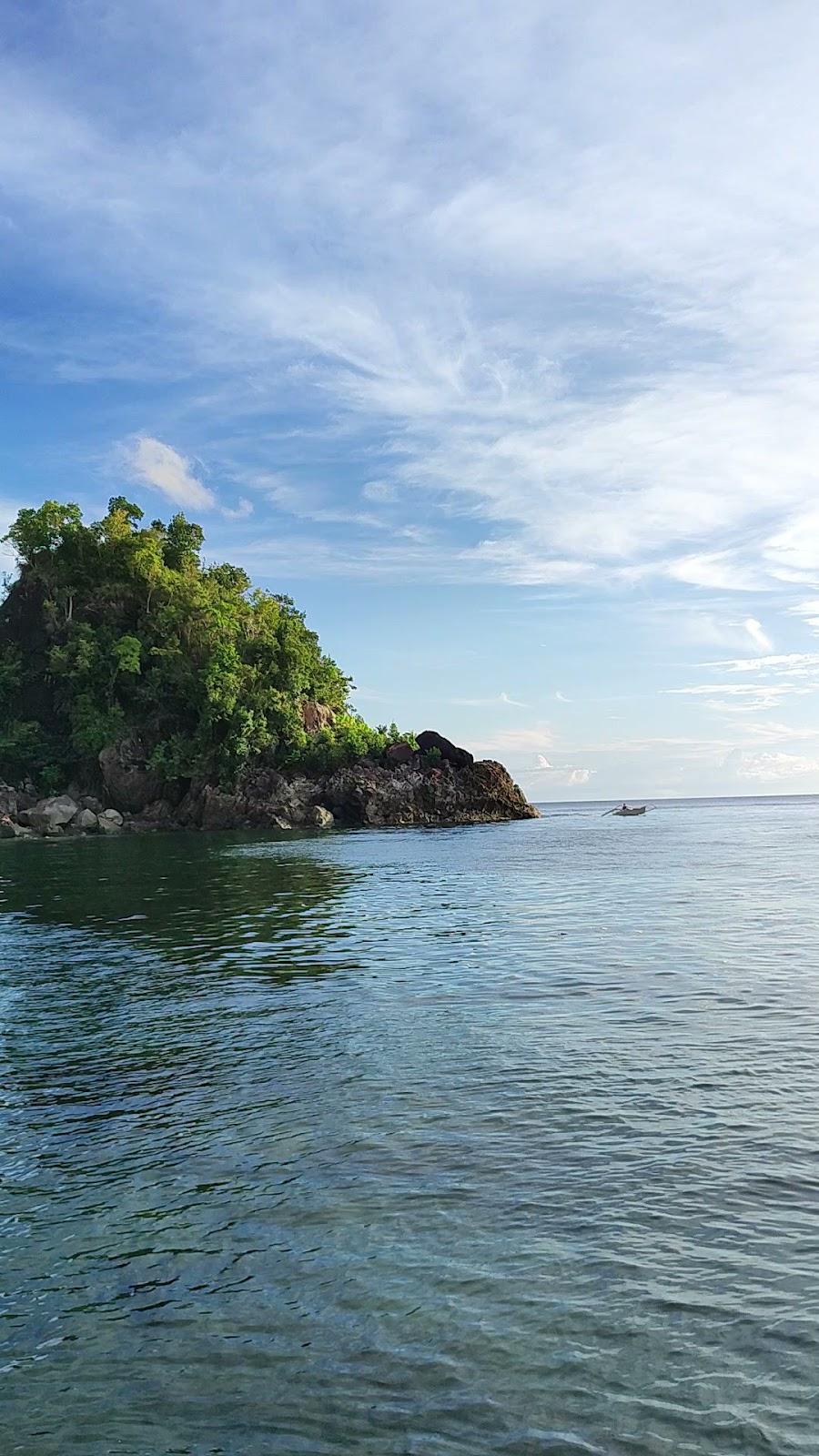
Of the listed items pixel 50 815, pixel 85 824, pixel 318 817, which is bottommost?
pixel 85 824

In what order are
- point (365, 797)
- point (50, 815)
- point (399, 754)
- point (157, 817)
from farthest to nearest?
point (399, 754) < point (365, 797) < point (157, 817) < point (50, 815)

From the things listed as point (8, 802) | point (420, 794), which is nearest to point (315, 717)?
point (420, 794)

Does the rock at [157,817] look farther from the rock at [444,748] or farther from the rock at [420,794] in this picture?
the rock at [444,748]

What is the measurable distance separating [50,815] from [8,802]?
277 inches

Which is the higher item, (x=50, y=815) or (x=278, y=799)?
(x=278, y=799)

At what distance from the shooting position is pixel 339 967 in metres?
17.6

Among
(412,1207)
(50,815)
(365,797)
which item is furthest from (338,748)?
(412,1207)

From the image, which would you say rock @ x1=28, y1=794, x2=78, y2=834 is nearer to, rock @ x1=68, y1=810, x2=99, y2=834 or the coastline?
the coastline

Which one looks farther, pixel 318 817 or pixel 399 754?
pixel 399 754

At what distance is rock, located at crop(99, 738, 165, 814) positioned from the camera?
75.6m

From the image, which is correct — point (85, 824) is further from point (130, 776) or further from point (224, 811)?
point (224, 811)

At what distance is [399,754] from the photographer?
8212 centimetres

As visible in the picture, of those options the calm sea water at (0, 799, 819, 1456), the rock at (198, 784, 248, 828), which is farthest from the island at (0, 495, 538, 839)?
the calm sea water at (0, 799, 819, 1456)

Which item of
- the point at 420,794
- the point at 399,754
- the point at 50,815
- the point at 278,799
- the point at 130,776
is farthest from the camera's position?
the point at 399,754
